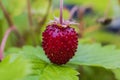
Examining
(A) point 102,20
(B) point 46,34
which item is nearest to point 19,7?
(A) point 102,20

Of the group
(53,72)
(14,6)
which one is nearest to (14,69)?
(53,72)

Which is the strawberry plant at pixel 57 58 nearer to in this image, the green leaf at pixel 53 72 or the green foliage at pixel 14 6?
the green leaf at pixel 53 72

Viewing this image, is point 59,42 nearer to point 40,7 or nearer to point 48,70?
point 48,70

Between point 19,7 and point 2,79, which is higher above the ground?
point 19,7

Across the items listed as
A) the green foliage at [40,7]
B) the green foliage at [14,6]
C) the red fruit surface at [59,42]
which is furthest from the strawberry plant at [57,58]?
the green foliage at [40,7]

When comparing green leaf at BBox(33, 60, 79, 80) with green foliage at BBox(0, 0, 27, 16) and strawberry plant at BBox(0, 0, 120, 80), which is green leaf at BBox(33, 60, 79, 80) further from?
green foliage at BBox(0, 0, 27, 16)

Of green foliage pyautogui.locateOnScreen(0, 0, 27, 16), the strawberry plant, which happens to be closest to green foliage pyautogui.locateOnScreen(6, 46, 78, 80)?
the strawberry plant

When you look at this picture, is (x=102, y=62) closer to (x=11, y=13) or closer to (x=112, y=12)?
(x=11, y=13)
